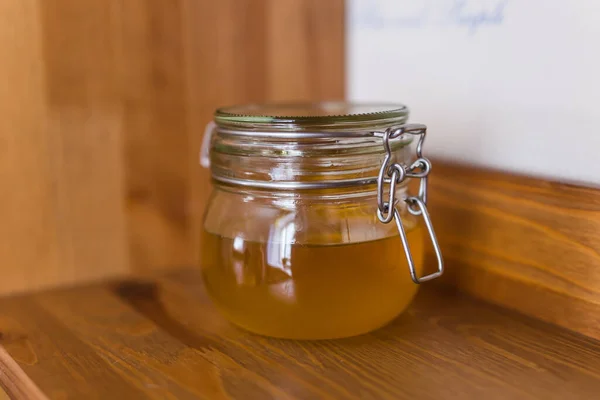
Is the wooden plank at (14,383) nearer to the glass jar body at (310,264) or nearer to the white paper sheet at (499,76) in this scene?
A: the glass jar body at (310,264)

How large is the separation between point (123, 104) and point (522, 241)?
0.40m

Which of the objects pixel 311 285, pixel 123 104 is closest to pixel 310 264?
pixel 311 285

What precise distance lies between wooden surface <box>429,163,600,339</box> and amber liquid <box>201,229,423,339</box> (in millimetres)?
96

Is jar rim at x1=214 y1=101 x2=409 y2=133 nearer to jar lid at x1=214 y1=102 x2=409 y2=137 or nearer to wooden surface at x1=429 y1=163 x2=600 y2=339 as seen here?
jar lid at x1=214 y1=102 x2=409 y2=137

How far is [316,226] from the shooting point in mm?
481

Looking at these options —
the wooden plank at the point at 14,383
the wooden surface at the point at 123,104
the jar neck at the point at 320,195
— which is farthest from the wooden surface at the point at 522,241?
the wooden plank at the point at 14,383

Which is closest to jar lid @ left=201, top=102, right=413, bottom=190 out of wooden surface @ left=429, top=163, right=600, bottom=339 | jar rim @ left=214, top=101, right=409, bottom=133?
jar rim @ left=214, top=101, right=409, bottom=133

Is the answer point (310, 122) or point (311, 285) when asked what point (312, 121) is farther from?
point (311, 285)

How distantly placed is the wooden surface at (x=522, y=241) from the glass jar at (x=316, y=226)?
3.6 inches

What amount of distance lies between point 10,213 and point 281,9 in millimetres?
346

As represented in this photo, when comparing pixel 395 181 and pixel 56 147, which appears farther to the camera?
pixel 56 147

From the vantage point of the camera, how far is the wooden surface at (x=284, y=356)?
17.0 inches

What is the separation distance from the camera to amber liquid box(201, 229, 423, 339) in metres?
0.47

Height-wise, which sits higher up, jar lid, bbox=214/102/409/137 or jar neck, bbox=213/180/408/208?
jar lid, bbox=214/102/409/137
